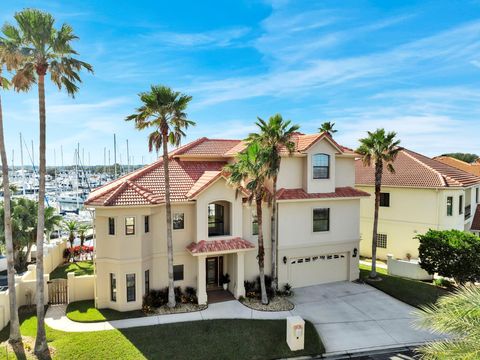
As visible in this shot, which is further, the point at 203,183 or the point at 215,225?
the point at 215,225

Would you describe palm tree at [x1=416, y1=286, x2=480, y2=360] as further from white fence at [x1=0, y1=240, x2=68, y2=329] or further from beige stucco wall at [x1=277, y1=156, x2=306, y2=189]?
white fence at [x1=0, y1=240, x2=68, y2=329]

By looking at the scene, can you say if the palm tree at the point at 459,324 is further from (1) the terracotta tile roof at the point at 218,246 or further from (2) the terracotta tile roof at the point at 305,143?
(2) the terracotta tile roof at the point at 305,143

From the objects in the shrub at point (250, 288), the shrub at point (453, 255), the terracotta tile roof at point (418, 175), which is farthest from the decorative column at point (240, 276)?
the terracotta tile roof at point (418, 175)

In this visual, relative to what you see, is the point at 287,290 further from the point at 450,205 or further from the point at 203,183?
the point at 450,205

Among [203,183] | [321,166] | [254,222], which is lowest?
[254,222]

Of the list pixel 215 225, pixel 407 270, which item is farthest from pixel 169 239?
pixel 407 270

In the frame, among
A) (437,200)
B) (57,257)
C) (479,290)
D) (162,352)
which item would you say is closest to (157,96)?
(162,352)
